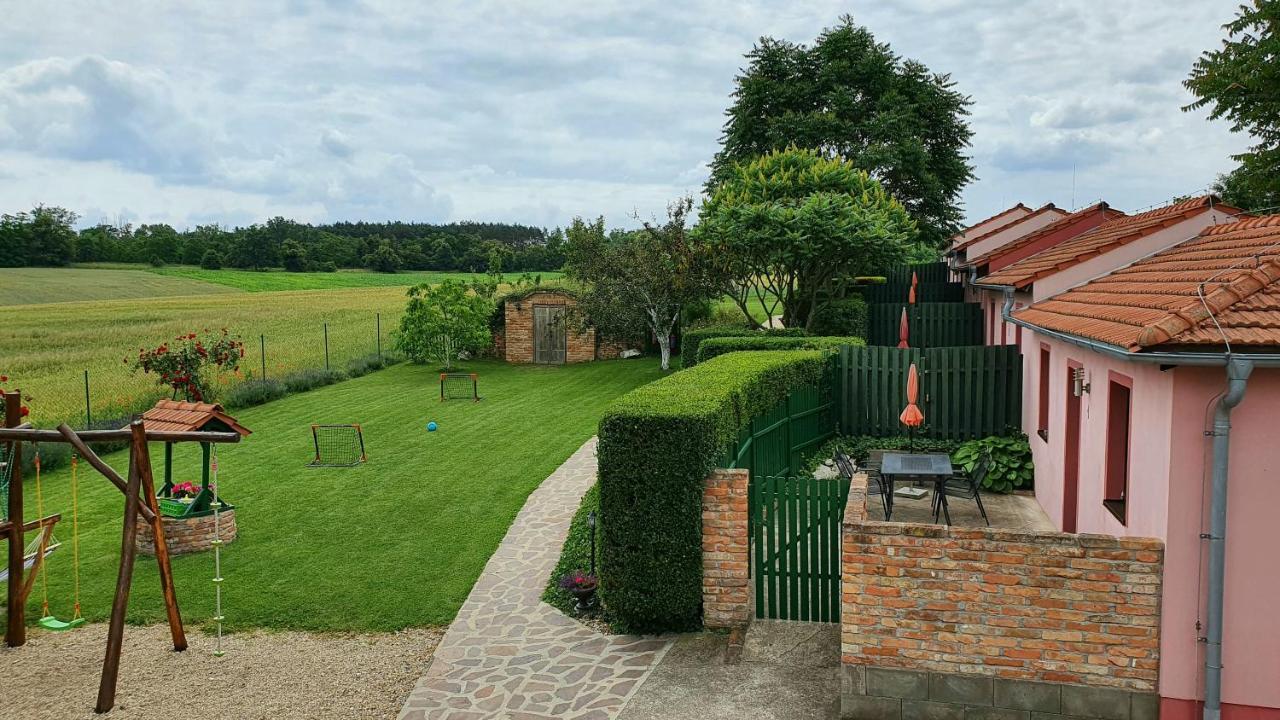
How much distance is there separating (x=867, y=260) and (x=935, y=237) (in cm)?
1768

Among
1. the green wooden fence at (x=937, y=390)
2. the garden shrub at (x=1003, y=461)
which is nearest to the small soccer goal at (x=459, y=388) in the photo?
→ the green wooden fence at (x=937, y=390)

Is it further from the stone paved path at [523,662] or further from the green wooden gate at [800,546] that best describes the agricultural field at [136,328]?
the green wooden gate at [800,546]

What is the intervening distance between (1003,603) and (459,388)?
2296 centimetres

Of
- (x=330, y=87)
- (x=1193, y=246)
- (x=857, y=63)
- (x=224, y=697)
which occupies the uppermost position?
(x=857, y=63)

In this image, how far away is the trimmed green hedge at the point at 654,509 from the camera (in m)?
8.59

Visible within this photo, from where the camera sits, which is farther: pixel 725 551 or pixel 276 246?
pixel 276 246

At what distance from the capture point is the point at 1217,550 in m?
6.21

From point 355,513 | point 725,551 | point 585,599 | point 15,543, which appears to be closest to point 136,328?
point 355,513

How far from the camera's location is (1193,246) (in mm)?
10984

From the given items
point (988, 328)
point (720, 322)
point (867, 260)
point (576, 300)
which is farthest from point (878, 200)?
point (576, 300)

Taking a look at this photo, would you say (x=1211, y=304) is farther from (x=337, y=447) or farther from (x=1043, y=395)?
(x=337, y=447)

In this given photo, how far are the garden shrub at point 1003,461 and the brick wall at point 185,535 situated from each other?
11582 millimetres

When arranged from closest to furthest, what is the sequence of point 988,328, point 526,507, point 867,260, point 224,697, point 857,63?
point 224,697, point 526,507, point 988,328, point 867,260, point 857,63

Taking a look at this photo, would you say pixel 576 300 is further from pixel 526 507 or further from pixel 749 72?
pixel 526 507
